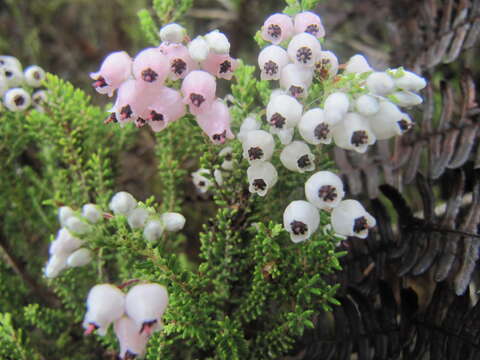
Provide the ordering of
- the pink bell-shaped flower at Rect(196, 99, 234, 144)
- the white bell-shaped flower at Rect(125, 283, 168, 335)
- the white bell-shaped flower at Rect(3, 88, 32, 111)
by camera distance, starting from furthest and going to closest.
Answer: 1. the white bell-shaped flower at Rect(3, 88, 32, 111)
2. the pink bell-shaped flower at Rect(196, 99, 234, 144)
3. the white bell-shaped flower at Rect(125, 283, 168, 335)

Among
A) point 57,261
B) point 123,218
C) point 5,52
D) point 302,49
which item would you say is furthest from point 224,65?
point 5,52

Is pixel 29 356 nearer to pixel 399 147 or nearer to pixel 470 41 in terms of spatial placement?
pixel 399 147

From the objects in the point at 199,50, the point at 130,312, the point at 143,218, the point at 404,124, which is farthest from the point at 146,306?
the point at 404,124

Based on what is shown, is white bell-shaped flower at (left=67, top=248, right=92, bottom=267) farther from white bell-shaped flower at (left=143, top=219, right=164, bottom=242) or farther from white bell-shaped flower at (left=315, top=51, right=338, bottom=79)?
white bell-shaped flower at (left=315, top=51, right=338, bottom=79)

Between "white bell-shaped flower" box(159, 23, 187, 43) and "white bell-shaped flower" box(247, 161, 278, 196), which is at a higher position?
"white bell-shaped flower" box(159, 23, 187, 43)

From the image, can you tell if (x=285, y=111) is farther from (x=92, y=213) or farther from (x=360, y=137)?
(x=92, y=213)

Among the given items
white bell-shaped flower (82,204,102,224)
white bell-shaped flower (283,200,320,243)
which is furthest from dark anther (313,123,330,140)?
white bell-shaped flower (82,204,102,224)

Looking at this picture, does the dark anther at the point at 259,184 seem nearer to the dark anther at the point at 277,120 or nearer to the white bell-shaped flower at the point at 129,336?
the dark anther at the point at 277,120
